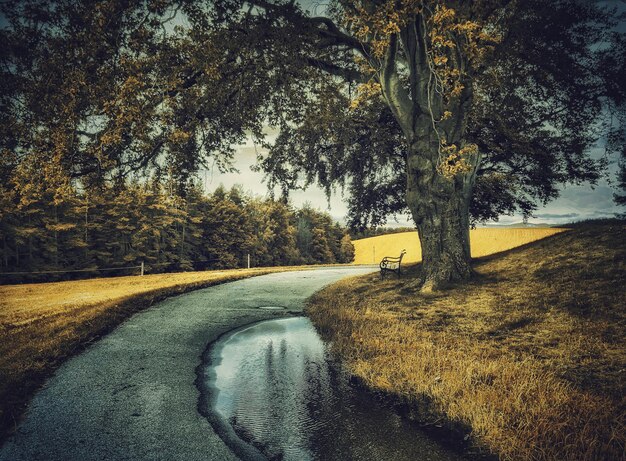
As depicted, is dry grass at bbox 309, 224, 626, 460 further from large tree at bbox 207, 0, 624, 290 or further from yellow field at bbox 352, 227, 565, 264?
yellow field at bbox 352, 227, 565, 264

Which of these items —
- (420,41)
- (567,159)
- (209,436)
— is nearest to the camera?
(209,436)

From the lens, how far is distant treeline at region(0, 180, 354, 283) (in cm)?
2698

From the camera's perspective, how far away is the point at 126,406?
3.99 m

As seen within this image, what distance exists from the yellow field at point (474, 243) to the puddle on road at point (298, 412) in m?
28.8

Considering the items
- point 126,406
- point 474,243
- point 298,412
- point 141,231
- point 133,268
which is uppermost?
point 141,231

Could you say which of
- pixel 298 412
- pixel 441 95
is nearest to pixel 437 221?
pixel 441 95

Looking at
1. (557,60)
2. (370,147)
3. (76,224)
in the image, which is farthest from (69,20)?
(76,224)

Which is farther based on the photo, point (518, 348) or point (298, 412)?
point (518, 348)

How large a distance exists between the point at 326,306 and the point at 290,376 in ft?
16.6

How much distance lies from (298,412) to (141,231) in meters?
35.9

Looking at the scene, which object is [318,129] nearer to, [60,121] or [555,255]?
[60,121]

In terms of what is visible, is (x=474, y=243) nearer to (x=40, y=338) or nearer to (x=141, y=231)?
(x=141, y=231)

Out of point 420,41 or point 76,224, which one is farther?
point 76,224

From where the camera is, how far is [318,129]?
13.1 m
